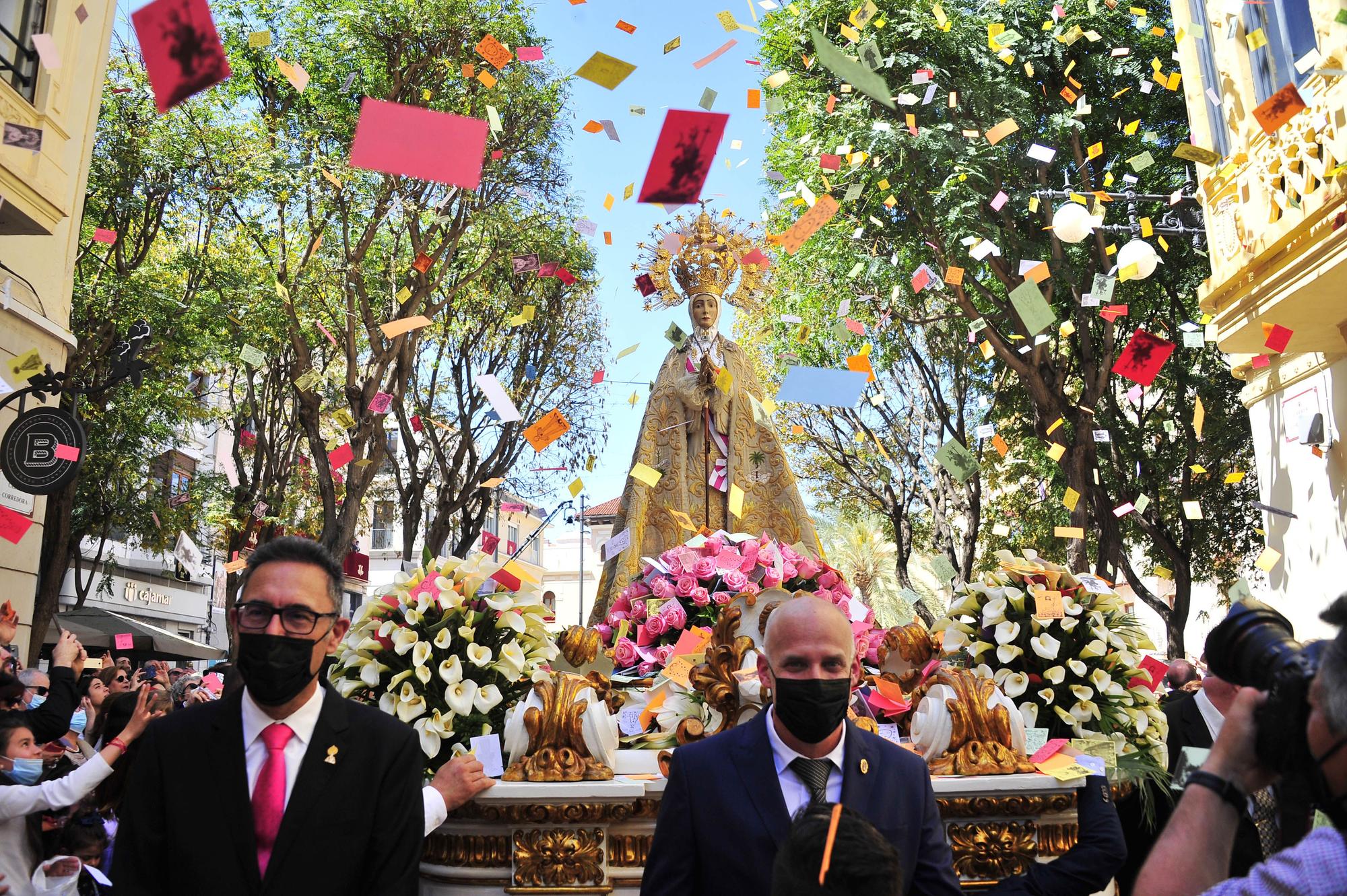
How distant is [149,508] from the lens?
18.9 metres

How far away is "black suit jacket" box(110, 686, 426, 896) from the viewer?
99.9 inches

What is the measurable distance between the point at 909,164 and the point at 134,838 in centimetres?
1364

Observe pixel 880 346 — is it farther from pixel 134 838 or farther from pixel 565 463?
pixel 134 838

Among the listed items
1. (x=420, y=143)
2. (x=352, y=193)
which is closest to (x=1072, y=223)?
(x=420, y=143)

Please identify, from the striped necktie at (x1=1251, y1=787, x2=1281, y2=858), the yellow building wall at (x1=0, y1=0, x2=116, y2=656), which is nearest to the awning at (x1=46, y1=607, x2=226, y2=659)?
the yellow building wall at (x1=0, y1=0, x2=116, y2=656)

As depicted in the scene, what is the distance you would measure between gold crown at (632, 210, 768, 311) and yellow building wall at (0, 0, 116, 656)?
573 centimetres

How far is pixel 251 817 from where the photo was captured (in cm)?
257

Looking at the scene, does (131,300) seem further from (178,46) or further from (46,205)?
(178,46)

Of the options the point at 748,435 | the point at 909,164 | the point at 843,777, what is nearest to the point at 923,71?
the point at 909,164

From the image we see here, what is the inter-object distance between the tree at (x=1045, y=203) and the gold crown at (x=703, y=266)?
636 cm

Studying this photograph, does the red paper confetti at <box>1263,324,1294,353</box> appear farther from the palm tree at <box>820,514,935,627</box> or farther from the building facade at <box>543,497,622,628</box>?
the building facade at <box>543,497,622,628</box>

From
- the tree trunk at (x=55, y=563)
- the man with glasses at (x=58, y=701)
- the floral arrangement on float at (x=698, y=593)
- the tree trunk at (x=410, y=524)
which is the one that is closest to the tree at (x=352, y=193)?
the tree trunk at (x=410, y=524)

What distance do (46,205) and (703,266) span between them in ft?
20.8

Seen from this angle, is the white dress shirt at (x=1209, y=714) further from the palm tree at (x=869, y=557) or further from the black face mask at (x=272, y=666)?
the palm tree at (x=869, y=557)
